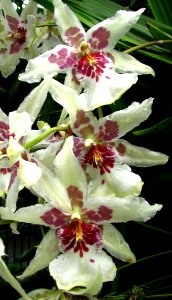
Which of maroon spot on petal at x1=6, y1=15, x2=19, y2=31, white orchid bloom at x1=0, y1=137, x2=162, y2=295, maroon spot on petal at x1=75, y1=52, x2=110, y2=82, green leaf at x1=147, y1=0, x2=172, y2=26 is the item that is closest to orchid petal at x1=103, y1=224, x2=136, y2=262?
white orchid bloom at x1=0, y1=137, x2=162, y2=295

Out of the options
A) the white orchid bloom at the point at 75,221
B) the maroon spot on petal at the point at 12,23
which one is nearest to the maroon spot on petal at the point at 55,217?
the white orchid bloom at the point at 75,221

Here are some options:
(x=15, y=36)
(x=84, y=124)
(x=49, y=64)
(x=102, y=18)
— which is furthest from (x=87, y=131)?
(x=15, y=36)

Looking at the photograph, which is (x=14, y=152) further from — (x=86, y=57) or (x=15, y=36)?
(x=15, y=36)

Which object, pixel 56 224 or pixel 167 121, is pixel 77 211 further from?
pixel 167 121

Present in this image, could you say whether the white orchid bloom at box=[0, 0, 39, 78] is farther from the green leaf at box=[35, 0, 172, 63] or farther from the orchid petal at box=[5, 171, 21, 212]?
the orchid petal at box=[5, 171, 21, 212]

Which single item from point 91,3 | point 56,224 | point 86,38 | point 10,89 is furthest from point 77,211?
point 10,89

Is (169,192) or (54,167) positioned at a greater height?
(54,167)

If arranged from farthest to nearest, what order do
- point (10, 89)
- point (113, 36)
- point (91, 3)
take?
point (10, 89) < point (91, 3) < point (113, 36)
